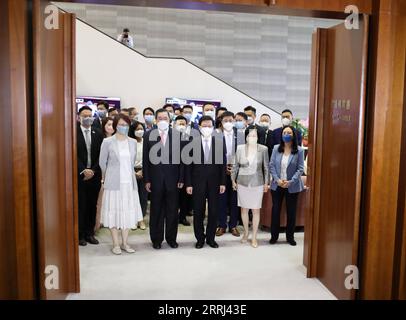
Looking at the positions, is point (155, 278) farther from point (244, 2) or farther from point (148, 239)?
point (244, 2)

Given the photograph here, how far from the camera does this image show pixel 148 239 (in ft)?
16.5

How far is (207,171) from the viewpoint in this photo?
15.1 ft

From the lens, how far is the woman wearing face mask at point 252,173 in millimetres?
4727

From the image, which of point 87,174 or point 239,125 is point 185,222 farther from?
point 87,174

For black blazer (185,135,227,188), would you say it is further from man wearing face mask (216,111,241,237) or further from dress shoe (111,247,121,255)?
dress shoe (111,247,121,255)

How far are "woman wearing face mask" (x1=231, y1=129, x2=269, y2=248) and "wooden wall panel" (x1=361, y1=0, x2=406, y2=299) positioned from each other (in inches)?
71.7

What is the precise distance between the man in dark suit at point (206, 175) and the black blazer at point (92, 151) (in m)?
1.11

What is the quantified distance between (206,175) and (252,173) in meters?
0.56

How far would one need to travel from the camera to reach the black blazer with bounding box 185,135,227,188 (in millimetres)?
4598

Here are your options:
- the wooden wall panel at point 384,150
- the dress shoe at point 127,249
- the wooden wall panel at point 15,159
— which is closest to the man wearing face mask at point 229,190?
the dress shoe at point 127,249

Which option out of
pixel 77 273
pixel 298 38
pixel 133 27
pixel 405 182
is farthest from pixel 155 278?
pixel 298 38

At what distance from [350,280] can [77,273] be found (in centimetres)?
224

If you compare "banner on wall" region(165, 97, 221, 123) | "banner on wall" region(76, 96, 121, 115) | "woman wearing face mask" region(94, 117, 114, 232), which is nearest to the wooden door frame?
"woman wearing face mask" region(94, 117, 114, 232)

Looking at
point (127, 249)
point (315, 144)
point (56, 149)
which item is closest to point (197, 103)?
point (127, 249)
